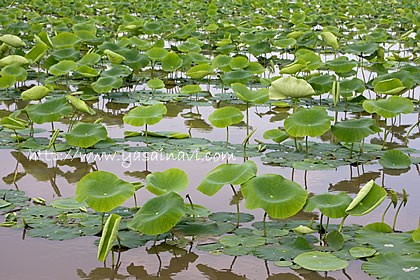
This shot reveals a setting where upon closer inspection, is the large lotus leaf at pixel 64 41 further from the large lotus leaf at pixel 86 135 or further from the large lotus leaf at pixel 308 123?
the large lotus leaf at pixel 308 123

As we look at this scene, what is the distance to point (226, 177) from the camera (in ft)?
10.5

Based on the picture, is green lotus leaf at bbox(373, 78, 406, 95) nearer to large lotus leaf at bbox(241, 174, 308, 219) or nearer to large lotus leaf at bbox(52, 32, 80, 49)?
large lotus leaf at bbox(241, 174, 308, 219)

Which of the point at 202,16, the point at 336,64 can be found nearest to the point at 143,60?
the point at 336,64

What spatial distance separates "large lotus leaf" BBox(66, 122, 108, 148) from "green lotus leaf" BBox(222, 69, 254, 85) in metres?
1.70

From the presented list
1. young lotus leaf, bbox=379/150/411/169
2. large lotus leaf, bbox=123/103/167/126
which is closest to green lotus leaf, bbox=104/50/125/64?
large lotus leaf, bbox=123/103/167/126

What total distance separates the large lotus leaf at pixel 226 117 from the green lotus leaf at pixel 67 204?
4.46ft

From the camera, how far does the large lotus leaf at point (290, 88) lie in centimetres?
439

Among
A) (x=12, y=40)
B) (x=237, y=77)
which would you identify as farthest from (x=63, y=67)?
(x=237, y=77)

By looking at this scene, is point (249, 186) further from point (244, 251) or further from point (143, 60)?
point (143, 60)

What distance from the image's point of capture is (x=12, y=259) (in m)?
2.88

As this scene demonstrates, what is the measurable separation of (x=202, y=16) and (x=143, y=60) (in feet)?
17.6

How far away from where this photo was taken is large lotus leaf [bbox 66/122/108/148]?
4098 millimetres

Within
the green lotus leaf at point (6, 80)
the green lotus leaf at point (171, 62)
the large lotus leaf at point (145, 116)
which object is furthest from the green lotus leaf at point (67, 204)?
the green lotus leaf at point (171, 62)

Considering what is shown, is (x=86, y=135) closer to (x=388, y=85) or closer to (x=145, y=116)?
(x=145, y=116)
